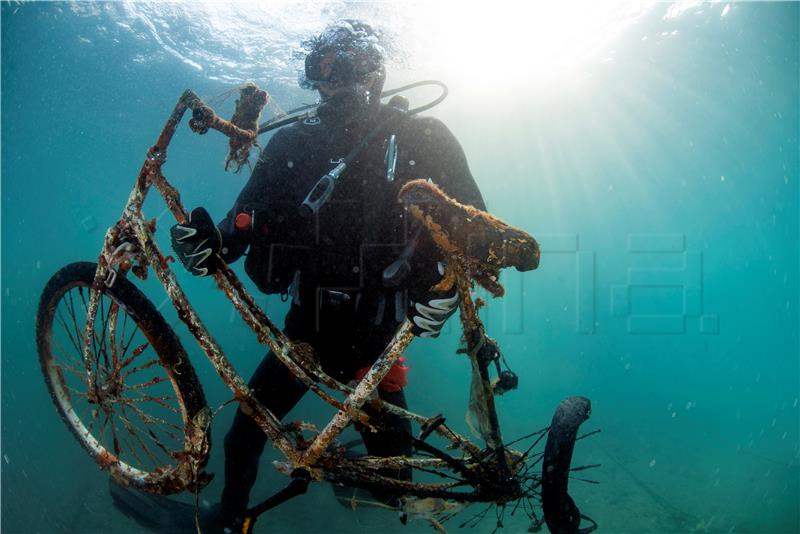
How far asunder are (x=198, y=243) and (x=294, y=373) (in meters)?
0.94

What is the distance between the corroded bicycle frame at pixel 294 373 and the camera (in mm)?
2162

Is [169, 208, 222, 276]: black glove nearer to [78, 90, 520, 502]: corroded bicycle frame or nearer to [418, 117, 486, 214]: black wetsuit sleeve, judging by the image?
[78, 90, 520, 502]: corroded bicycle frame

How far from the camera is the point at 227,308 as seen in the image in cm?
2530

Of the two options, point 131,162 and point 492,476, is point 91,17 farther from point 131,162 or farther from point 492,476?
point 492,476

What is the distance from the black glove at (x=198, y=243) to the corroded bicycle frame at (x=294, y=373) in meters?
0.10

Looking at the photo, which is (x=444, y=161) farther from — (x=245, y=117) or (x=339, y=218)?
(x=245, y=117)

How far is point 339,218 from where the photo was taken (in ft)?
9.45

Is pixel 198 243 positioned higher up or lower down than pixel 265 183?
lower down

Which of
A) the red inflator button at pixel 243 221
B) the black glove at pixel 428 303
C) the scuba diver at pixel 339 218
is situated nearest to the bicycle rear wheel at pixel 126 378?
the scuba diver at pixel 339 218

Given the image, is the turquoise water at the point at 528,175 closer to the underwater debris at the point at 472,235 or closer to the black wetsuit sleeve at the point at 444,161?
the black wetsuit sleeve at the point at 444,161

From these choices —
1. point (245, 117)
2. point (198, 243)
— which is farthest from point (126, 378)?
point (245, 117)

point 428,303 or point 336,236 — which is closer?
point 428,303

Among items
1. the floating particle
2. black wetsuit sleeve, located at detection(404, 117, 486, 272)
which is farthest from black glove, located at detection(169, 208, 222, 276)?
the floating particle

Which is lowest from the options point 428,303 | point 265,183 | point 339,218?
point 428,303
